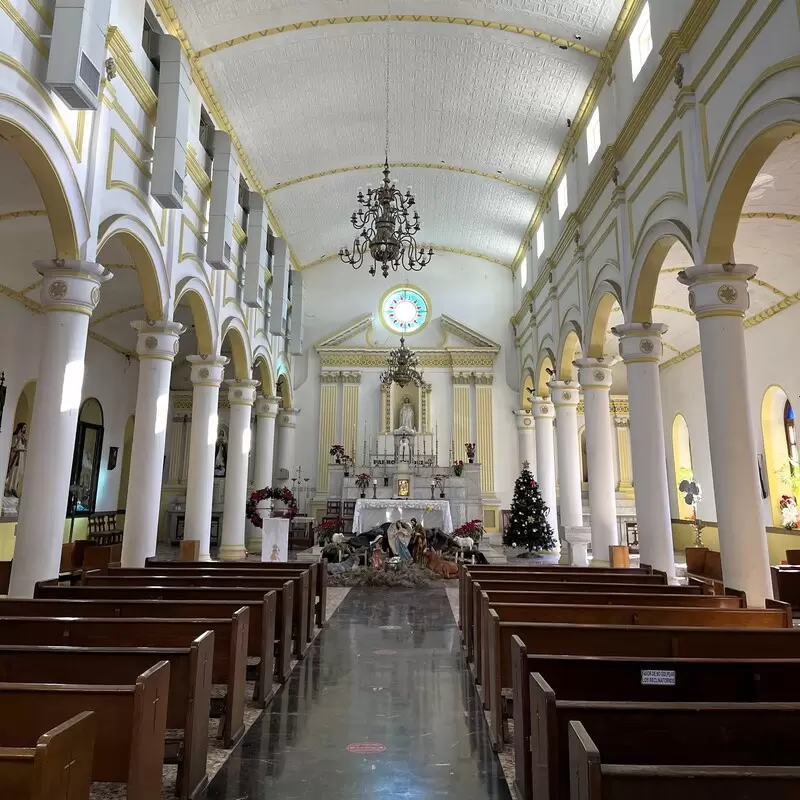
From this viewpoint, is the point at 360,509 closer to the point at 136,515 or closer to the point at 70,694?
the point at 136,515

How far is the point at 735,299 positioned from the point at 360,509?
9.58 m

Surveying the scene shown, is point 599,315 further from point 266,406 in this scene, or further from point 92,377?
point 92,377

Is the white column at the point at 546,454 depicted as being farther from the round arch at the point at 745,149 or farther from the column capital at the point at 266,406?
the round arch at the point at 745,149

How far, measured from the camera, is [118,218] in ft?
25.2

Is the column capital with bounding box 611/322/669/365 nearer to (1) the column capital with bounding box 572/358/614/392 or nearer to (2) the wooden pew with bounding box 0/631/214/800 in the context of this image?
(1) the column capital with bounding box 572/358/614/392

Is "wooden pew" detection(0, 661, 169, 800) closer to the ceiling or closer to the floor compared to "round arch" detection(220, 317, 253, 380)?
closer to the floor

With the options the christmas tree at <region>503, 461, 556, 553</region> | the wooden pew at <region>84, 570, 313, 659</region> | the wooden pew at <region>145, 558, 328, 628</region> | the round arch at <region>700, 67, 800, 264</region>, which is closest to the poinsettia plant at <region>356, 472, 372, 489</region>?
the christmas tree at <region>503, 461, 556, 553</region>

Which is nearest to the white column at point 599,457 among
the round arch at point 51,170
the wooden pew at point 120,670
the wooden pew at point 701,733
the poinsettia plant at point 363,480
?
the poinsettia plant at point 363,480

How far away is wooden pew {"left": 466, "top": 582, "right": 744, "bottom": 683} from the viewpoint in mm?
→ 5098

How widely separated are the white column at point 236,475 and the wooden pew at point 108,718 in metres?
10.4

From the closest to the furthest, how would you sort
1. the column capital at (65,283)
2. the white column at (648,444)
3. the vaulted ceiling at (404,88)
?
the column capital at (65,283), the white column at (648,444), the vaulted ceiling at (404,88)

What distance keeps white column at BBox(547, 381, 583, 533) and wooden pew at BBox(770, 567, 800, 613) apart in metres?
5.85

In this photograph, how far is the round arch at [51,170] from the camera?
5.62 meters

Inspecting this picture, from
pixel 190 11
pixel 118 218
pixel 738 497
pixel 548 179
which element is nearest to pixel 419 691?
pixel 738 497
